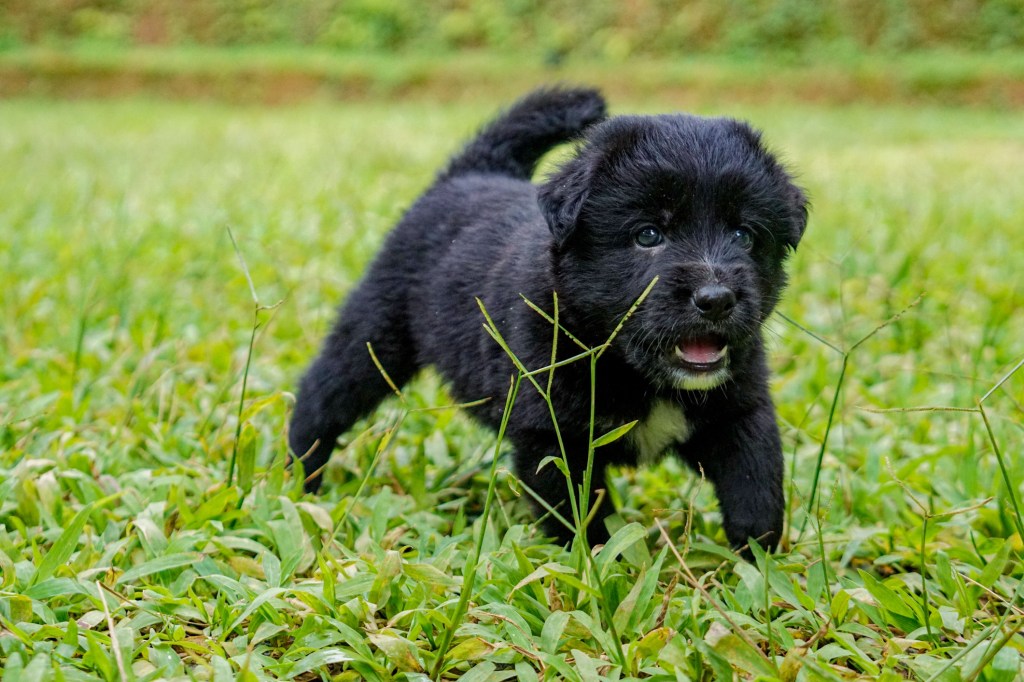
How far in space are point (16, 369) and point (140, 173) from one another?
4696mm

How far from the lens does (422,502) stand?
117 inches

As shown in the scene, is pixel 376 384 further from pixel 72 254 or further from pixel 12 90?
pixel 12 90

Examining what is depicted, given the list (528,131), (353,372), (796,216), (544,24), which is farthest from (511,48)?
(796,216)

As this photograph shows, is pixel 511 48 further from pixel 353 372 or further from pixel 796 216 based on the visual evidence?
pixel 796 216

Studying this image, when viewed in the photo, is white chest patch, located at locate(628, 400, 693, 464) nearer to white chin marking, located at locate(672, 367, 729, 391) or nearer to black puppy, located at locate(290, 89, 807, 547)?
black puppy, located at locate(290, 89, 807, 547)

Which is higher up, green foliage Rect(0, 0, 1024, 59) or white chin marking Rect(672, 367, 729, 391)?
white chin marking Rect(672, 367, 729, 391)

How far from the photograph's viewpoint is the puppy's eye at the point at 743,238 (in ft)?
8.05

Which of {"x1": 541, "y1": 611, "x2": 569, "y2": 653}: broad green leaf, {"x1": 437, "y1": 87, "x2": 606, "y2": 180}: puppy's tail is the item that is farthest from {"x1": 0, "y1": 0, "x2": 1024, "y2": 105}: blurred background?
{"x1": 541, "y1": 611, "x2": 569, "y2": 653}: broad green leaf

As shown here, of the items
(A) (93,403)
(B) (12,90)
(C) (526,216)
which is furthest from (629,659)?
(B) (12,90)

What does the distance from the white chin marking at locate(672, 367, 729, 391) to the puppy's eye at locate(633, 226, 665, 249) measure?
29 cm

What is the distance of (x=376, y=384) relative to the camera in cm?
330

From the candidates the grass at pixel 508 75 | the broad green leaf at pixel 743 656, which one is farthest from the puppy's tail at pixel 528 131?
the grass at pixel 508 75

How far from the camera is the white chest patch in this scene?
256 centimetres

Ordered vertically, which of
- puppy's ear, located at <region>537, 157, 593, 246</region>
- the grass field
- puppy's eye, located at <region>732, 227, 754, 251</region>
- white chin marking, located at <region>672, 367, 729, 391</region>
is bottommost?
the grass field
